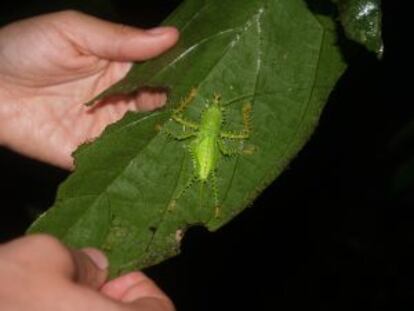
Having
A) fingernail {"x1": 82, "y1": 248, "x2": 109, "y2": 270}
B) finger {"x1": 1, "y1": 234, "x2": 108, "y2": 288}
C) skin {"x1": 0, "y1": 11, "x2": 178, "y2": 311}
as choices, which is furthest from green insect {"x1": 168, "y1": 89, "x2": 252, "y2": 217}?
finger {"x1": 1, "y1": 234, "x2": 108, "y2": 288}

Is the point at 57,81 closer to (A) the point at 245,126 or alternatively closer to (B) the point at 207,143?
(B) the point at 207,143

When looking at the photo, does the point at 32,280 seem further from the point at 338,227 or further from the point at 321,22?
the point at 338,227

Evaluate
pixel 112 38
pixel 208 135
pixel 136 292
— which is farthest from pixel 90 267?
pixel 112 38

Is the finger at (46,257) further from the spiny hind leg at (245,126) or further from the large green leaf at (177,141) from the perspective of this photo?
the spiny hind leg at (245,126)

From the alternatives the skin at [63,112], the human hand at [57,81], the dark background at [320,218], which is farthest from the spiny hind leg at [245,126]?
the dark background at [320,218]

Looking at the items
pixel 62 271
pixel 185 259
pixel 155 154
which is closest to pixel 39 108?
pixel 155 154

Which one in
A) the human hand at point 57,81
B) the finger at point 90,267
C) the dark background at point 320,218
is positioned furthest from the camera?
the dark background at point 320,218

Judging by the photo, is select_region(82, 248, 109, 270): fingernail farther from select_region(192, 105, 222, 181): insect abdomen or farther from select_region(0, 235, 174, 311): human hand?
select_region(192, 105, 222, 181): insect abdomen
